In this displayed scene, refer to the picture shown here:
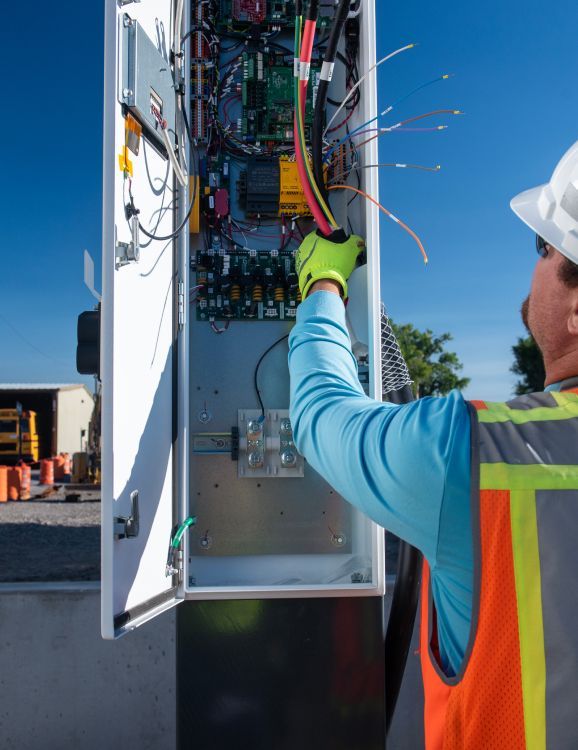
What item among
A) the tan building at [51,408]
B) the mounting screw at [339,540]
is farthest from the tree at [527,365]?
the mounting screw at [339,540]

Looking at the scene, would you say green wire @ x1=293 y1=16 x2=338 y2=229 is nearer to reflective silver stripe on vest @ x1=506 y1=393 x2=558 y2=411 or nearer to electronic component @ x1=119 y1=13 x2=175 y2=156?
electronic component @ x1=119 y1=13 x2=175 y2=156

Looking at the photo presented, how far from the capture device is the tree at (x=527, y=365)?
1070 inches

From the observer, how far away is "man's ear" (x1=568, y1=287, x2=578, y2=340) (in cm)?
100

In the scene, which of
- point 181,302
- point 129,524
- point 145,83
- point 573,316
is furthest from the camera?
point 181,302

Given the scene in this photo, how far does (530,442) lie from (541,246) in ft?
1.41

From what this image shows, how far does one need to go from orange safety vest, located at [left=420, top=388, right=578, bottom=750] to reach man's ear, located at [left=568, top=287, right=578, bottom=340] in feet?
0.60

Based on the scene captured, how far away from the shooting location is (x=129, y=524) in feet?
5.10

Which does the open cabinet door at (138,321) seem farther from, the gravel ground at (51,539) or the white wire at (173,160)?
the gravel ground at (51,539)

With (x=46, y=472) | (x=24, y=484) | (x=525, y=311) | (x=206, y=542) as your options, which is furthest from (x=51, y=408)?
(x=525, y=311)

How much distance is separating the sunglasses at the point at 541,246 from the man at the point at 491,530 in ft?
0.27

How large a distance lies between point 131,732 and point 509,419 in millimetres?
3003

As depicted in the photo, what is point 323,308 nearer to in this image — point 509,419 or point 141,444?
point 509,419

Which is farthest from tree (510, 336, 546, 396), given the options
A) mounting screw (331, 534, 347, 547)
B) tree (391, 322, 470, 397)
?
mounting screw (331, 534, 347, 547)

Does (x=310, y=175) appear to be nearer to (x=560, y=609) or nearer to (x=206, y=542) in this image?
(x=206, y=542)
